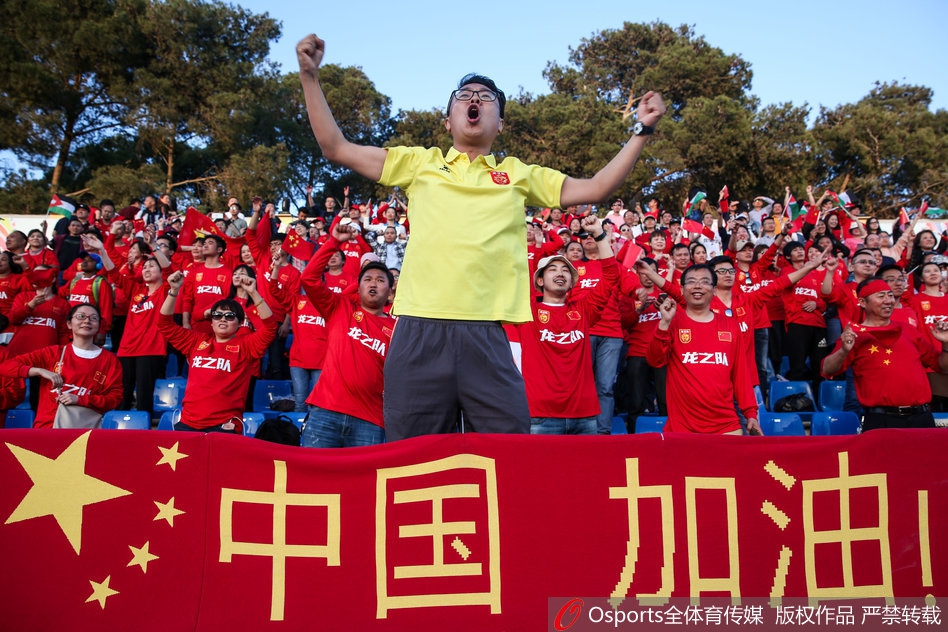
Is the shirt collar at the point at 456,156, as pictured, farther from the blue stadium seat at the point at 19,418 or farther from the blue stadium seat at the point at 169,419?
the blue stadium seat at the point at 19,418

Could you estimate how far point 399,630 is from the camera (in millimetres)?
2932

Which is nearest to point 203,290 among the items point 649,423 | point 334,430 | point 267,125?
point 334,430

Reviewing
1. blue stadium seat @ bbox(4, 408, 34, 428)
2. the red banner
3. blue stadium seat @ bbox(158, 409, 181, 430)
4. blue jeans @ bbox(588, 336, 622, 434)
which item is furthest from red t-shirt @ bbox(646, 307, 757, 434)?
blue stadium seat @ bbox(4, 408, 34, 428)

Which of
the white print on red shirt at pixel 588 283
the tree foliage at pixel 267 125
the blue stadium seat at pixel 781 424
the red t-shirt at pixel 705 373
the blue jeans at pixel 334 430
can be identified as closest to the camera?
the blue jeans at pixel 334 430

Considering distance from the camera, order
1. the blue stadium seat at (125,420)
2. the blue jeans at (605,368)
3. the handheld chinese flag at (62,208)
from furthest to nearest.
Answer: the handheld chinese flag at (62,208) → the blue jeans at (605,368) → the blue stadium seat at (125,420)

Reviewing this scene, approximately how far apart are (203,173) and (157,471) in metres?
24.1

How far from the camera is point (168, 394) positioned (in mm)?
7520

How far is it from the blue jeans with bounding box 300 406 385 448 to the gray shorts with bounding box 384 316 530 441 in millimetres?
1900

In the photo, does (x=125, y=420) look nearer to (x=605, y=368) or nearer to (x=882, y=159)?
(x=605, y=368)

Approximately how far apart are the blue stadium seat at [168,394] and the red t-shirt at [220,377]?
175 centimetres

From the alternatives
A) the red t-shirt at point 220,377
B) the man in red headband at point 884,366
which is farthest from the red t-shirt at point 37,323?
the man in red headband at point 884,366

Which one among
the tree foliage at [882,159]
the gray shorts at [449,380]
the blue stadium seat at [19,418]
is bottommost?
the blue stadium seat at [19,418]

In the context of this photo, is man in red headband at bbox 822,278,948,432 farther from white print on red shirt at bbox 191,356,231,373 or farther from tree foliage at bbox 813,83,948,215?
tree foliage at bbox 813,83,948,215

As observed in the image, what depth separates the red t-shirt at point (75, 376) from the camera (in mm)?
6059
